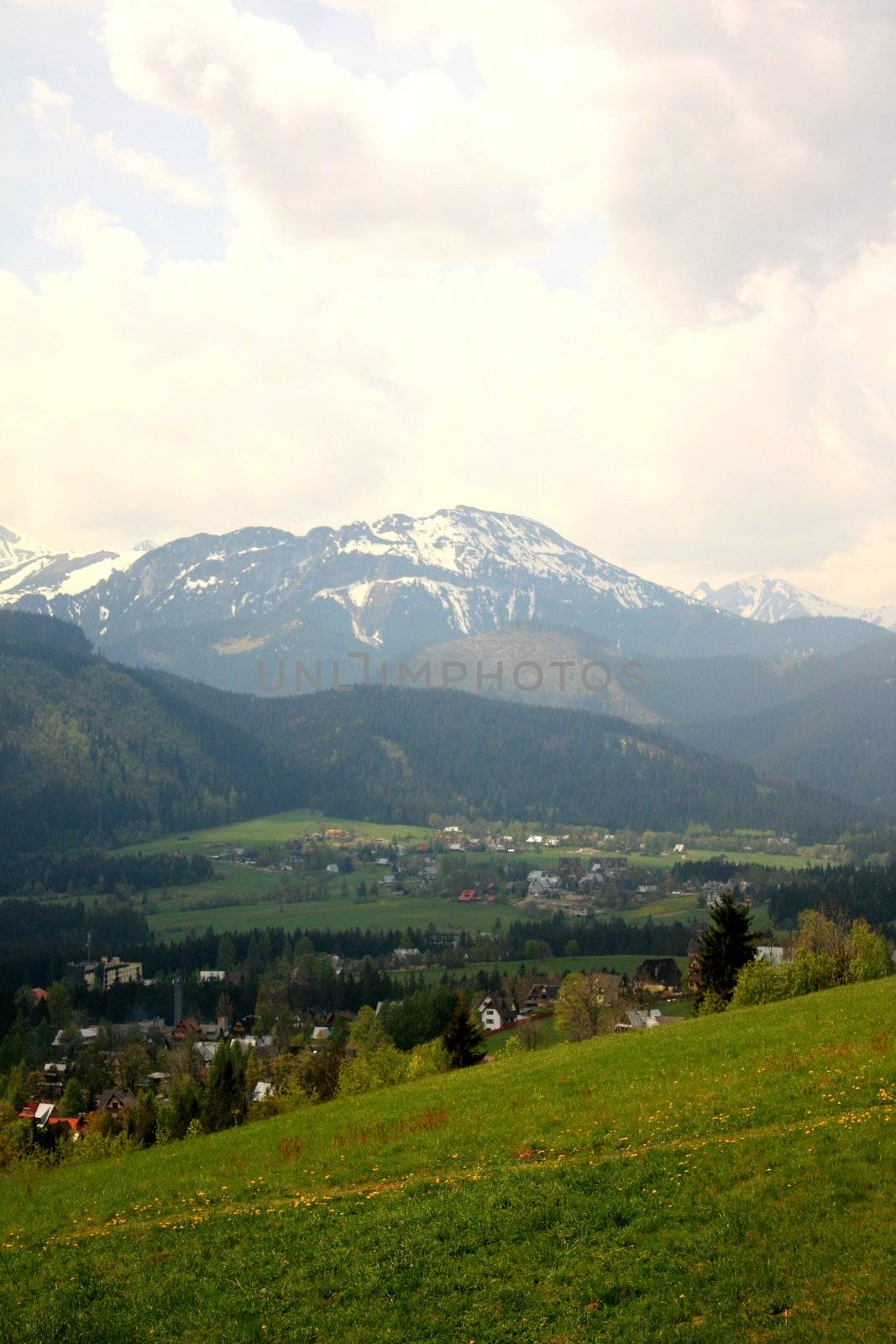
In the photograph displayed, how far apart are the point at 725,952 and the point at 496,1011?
184 feet

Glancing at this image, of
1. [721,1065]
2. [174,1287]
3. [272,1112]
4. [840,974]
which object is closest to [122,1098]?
[272,1112]

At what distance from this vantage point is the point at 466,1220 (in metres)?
22.0

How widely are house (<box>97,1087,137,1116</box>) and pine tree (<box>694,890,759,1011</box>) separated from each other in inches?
1883

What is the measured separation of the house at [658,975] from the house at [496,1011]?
15012mm

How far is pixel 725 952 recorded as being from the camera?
68.3m

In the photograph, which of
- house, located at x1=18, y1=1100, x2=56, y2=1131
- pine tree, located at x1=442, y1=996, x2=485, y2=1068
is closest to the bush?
pine tree, located at x1=442, y1=996, x2=485, y2=1068

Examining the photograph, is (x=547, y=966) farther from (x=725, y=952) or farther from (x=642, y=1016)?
(x=725, y=952)

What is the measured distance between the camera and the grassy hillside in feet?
58.7

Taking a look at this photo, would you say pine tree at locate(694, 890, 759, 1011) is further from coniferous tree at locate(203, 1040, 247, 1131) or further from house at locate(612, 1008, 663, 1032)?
coniferous tree at locate(203, 1040, 247, 1131)

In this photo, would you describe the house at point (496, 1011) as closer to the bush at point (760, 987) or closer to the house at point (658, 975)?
the house at point (658, 975)

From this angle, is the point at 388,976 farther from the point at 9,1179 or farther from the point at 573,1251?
the point at 573,1251

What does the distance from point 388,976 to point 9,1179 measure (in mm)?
104626

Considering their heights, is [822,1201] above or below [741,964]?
above

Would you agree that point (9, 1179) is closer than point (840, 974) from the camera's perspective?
Yes
